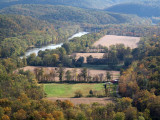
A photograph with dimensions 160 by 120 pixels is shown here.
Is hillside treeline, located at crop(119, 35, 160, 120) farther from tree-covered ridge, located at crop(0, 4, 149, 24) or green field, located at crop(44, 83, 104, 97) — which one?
tree-covered ridge, located at crop(0, 4, 149, 24)

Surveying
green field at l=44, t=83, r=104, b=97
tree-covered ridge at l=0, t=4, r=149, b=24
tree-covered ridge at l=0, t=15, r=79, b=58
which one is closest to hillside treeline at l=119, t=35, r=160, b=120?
green field at l=44, t=83, r=104, b=97

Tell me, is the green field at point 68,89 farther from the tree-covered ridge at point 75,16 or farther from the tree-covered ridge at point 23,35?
the tree-covered ridge at point 75,16

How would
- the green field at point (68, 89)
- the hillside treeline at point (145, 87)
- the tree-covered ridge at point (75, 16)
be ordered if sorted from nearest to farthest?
the hillside treeline at point (145, 87)
the green field at point (68, 89)
the tree-covered ridge at point (75, 16)

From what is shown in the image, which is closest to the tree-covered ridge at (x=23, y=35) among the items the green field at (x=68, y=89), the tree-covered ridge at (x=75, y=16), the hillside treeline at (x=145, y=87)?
the green field at (x=68, y=89)

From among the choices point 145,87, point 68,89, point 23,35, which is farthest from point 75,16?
point 145,87

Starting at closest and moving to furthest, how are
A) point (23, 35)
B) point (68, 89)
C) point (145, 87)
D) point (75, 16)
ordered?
point (145, 87), point (68, 89), point (23, 35), point (75, 16)

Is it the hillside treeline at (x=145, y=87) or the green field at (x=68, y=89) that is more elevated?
the hillside treeline at (x=145, y=87)

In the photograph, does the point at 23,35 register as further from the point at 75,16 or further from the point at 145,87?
the point at 75,16
